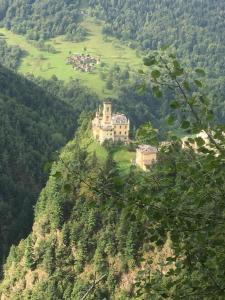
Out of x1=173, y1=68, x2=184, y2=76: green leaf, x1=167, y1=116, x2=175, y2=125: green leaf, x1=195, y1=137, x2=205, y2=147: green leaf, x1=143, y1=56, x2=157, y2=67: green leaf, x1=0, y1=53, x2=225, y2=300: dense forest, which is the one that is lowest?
x1=0, y1=53, x2=225, y2=300: dense forest

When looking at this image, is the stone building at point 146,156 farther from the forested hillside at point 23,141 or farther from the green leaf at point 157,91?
the green leaf at point 157,91

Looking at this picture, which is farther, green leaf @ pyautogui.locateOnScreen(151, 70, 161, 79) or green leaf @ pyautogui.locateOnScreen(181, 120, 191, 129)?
green leaf @ pyautogui.locateOnScreen(181, 120, 191, 129)

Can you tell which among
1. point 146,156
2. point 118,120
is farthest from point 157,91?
point 118,120

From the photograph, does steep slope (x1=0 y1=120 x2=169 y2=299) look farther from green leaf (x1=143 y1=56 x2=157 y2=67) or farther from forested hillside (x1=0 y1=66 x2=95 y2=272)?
green leaf (x1=143 y1=56 x2=157 y2=67)

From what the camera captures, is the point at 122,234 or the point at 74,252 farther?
the point at 74,252

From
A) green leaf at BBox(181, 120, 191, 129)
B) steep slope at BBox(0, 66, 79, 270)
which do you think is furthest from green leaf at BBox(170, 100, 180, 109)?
steep slope at BBox(0, 66, 79, 270)

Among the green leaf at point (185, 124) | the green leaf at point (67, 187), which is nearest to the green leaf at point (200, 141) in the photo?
the green leaf at point (185, 124)

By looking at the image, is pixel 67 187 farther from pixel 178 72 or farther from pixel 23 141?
pixel 23 141

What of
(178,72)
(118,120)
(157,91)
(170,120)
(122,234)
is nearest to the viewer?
(178,72)
